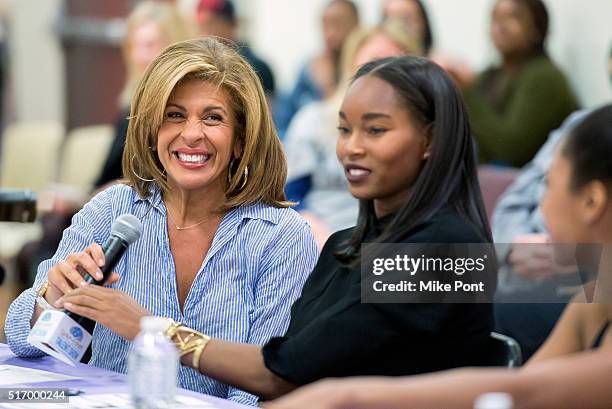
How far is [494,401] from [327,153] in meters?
3.47

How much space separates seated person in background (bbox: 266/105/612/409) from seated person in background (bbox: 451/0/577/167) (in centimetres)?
303

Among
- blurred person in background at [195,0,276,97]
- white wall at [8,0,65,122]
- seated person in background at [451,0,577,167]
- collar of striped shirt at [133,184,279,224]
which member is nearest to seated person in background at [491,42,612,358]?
seated person in background at [451,0,577,167]

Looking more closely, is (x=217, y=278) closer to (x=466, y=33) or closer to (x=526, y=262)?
(x=526, y=262)

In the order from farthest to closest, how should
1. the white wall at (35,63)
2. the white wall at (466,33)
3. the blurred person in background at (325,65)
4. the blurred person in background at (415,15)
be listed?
the white wall at (35,63)
the blurred person in background at (325,65)
the blurred person in background at (415,15)
the white wall at (466,33)

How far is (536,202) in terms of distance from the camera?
4.43m

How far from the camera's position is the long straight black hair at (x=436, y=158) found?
2424 mm

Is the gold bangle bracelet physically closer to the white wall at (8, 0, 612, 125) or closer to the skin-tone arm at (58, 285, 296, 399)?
the skin-tone arm at (58, 285, 296, 399)

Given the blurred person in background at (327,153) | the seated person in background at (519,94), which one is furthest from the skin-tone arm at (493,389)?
the seated person in background at (519,94)

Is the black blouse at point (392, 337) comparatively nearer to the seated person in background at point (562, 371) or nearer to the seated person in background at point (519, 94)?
the seated person in background at point (562, 371)

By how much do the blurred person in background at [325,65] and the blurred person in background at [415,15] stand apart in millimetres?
569

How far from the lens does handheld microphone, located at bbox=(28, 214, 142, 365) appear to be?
230 centimetres

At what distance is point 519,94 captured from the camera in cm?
512

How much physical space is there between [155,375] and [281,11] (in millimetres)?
5882

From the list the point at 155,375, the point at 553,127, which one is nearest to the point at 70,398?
the point at 155,375
